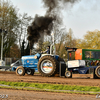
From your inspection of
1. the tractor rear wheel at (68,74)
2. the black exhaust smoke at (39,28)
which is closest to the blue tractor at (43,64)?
the tractor rear wheel at (68,74)

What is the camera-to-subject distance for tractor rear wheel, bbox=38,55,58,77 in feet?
40.8

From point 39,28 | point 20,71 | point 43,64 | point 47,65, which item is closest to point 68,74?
point 47,65

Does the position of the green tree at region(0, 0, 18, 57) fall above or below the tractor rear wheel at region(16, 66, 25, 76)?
above

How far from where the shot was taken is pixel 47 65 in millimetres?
12766

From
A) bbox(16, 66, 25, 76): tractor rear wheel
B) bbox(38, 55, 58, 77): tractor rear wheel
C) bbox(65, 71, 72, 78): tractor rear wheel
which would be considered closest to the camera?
bbox(38, 55, 58, 77): tractor rear wheel

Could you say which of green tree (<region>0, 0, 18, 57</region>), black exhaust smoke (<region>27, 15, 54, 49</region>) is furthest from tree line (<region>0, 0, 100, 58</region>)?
black exhaust smoke (<region>27, 15, 54, 49</region>)

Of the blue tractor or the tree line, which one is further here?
the tree line

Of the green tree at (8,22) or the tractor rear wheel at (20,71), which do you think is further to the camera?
the green tree at (8,22)

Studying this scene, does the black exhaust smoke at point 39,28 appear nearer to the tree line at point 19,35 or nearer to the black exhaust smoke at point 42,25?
the black exhaust smoke at point 42,25

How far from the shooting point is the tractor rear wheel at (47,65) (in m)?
12.4

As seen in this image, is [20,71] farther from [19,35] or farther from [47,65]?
[19,35]

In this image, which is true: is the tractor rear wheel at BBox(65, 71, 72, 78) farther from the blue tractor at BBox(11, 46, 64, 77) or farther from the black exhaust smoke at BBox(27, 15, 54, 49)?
the black exhaust smoke at BBox(27, 15, 54, 49)

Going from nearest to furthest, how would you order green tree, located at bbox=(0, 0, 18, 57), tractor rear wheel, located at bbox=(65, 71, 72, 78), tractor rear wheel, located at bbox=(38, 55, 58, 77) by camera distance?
tractor rear wheel, located at bbox=(38, 55, 58, 77) → tractor rear wheel, located at bbox=(65, 71, 72, 78) → green tree, located at bbox=(0, 0, 18, 57)

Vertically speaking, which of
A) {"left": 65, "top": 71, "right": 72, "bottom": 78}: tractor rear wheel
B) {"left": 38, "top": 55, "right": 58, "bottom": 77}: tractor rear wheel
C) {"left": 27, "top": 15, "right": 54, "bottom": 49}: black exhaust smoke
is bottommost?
{"left": 65, "top": 71, "right": 72, "bottom": 78}: tractor rear wheel
